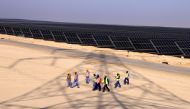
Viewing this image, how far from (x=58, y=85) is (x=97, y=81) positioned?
331cm

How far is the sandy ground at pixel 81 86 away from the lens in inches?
811

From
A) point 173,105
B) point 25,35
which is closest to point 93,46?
point 25,35

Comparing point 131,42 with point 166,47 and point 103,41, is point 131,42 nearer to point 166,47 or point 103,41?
point 103,41

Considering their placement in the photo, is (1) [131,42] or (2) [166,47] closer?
(2) [166,47]

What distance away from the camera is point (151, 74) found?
33688mm

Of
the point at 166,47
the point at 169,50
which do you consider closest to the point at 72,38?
the point at 166,47

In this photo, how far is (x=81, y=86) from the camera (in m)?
26.1

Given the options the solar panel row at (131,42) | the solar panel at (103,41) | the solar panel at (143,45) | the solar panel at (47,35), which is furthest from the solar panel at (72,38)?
the solar panel at (143,45)

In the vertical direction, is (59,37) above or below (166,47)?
above

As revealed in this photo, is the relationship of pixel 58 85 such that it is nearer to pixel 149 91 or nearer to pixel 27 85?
pixel 27 85

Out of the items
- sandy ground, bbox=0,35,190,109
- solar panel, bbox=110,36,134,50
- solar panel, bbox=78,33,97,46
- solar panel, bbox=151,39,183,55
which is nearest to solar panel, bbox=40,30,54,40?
solar panel, bbox=78,33,97,46

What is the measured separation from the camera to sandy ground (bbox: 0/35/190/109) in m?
20.6

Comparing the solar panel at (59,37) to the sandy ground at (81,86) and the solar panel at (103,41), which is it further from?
the sandy ground at (81,86)

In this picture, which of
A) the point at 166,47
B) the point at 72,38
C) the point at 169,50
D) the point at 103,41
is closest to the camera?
the point at 169,50
